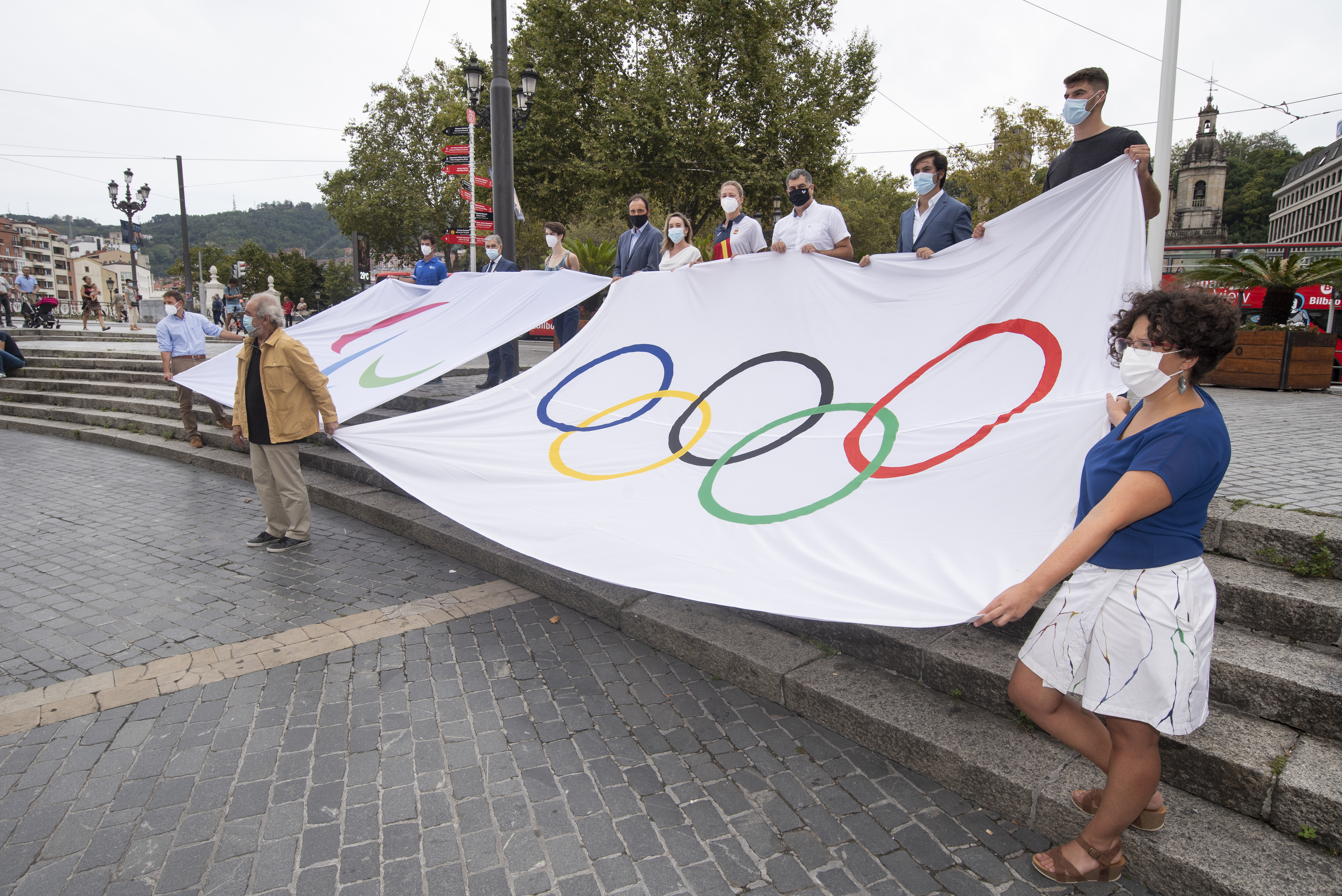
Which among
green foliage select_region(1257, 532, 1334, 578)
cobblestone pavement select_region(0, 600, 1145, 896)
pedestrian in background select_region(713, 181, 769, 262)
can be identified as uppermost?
pedestrian in background select_region(713, 181, 769, 262)

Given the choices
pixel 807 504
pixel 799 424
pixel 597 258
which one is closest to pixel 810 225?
pixel 799 424

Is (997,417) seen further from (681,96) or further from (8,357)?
(681,96)

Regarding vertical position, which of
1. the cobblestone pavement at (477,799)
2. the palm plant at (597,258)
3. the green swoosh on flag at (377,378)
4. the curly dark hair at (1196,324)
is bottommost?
the cobblestone pavement at (477,799)

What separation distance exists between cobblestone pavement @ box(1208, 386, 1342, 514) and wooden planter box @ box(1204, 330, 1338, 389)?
0.92 metres

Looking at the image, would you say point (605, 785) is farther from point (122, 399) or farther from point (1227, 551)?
point (122, 399)

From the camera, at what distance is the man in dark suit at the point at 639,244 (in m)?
7.08

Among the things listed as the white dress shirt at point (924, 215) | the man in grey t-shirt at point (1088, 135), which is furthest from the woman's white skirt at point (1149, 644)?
the white dress shirt at point (924, 215)

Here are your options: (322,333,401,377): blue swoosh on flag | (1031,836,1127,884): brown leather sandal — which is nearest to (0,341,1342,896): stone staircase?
(1031,836,1127,884): brown leather sandal

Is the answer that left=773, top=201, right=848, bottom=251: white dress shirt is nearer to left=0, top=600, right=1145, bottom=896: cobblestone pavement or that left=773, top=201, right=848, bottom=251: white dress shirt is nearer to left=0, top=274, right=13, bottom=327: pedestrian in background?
left=0, top=600, right=1145, bottom=896: cobblestone pavement

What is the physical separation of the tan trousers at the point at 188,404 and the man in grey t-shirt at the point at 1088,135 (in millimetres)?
9102

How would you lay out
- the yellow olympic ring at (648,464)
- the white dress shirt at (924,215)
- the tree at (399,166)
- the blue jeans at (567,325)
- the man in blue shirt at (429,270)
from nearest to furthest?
the yellow olympic ring at (648,464), the white dress shirt at (924,215), the blue jeans at (567,325), the man in blue shirt at (429,270), the tree at (399,166)

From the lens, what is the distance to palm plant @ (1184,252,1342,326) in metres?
10.4

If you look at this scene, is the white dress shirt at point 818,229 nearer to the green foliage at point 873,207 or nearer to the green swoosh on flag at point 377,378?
the green swoosh on flag at point 377,378

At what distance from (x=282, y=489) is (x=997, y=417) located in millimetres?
5215
